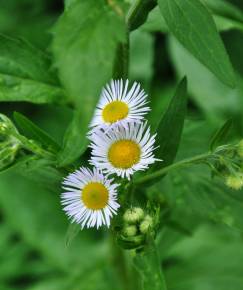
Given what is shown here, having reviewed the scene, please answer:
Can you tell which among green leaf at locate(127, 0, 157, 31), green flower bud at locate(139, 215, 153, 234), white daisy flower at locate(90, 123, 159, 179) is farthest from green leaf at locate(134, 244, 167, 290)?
green leaf at locate(127, 0, 157, 31)

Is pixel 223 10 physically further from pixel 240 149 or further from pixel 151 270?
pixel 151 270

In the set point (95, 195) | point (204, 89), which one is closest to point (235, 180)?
point (95, 195)

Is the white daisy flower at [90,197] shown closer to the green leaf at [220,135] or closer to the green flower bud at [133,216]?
the green flower bud at [133,216]

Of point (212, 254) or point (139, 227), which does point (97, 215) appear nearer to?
point (139, 227)

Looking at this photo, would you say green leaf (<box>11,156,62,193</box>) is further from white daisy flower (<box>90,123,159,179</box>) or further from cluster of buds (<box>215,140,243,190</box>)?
cluster of buds (<box>215,140,243,190</box>)

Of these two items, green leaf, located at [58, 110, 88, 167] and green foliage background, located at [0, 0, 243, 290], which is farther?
green leaf, located at [58, 110, 88, 167]

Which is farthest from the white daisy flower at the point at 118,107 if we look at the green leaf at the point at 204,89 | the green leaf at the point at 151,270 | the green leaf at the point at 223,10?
the green leaf at the point at 204,89
